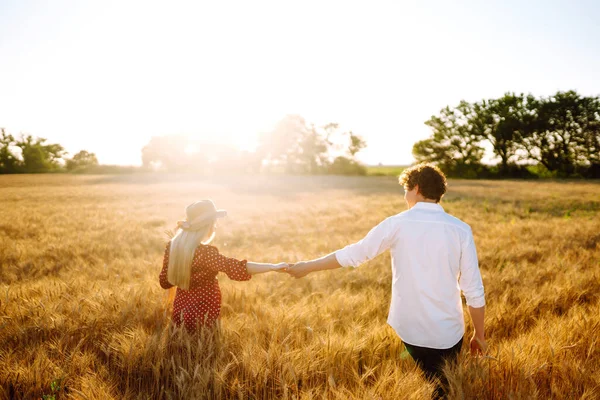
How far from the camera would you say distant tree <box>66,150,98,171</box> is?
61469 mm

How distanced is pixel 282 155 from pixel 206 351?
2340 inches

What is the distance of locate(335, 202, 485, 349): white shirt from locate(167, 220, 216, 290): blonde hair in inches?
52.9

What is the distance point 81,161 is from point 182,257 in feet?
246

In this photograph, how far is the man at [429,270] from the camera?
221 centimetres

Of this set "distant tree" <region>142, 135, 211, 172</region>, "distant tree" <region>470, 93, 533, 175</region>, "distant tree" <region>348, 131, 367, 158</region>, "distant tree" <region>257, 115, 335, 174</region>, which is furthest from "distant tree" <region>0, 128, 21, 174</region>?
"distant tree" <region>470, 93, 533, 175</region>

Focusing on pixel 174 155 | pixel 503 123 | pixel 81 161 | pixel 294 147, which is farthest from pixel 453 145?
pixel 81 161

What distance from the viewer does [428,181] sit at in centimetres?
230

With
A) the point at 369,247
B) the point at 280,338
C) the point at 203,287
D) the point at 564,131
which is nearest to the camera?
the point at 369,247

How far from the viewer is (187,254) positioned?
8.82 feet

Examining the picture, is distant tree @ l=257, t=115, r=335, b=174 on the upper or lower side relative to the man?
upper

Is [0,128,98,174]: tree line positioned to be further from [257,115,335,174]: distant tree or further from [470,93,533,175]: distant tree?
[470,93,533,175]: distant tree

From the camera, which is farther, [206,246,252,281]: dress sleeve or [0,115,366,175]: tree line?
[0,115,366,175]: tree line

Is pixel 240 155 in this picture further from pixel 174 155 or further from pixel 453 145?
pixel 453 145

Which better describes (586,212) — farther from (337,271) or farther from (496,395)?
(496,395)
